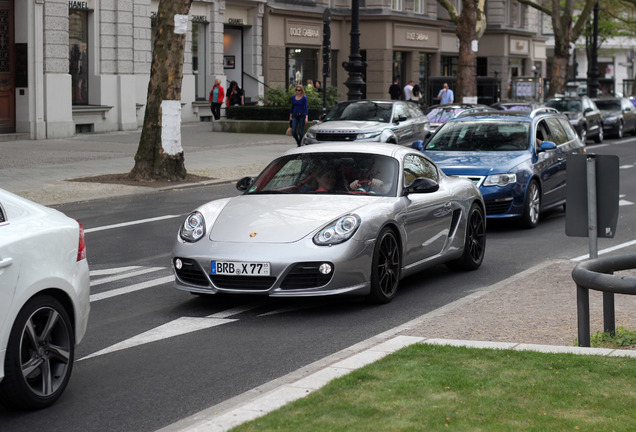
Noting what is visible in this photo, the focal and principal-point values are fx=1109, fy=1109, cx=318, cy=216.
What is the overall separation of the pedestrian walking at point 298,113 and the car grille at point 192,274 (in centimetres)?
2045

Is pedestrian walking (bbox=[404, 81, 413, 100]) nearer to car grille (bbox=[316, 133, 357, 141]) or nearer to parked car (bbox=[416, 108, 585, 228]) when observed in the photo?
car grille (bbox=[316, 133, 357, 141])

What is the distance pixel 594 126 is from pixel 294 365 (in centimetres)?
3225

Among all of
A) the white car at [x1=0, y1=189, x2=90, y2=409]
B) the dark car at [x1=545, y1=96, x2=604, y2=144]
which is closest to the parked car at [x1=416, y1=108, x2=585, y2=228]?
the white car at [x1=0, y1=189, x2=90, y2=409]

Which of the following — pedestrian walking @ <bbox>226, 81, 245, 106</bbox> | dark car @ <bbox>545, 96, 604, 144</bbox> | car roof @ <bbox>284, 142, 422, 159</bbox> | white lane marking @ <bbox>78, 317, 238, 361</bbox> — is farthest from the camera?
pedestrian walking @ <bbox>226, 81, 245, 106</bbox>

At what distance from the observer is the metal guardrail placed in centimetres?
649

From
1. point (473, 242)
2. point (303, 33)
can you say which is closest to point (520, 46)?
point (303, 33)

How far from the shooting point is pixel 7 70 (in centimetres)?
3203

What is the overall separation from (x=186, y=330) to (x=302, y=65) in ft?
143

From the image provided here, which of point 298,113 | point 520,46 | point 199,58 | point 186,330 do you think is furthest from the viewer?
point 520,46

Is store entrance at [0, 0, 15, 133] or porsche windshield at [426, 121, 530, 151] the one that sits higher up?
store entrance at [0, 0, 15, 133]

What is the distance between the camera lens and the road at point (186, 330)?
634 centimetres

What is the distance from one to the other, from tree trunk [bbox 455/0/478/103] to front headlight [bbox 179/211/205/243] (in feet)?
107

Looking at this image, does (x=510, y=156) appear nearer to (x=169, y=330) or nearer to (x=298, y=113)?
(x=169, y=330)

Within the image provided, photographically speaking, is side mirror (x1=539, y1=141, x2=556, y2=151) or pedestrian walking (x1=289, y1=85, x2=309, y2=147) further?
pedestrian walking (x1=289, y1=85, x2=309, y2=147)
